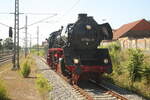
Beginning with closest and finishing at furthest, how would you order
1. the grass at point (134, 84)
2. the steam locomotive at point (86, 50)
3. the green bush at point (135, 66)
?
1. the grass at point (134, 84)
2. the steam locomotive at point (86, 50)
3. the green bush at point (135, 66)

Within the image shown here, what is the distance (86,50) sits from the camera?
13539 mm

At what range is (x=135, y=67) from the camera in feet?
43.0

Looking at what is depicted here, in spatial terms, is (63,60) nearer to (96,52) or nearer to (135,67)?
(96,52)

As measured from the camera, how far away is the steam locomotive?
1252cm

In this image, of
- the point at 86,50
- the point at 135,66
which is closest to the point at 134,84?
the point at 135,66

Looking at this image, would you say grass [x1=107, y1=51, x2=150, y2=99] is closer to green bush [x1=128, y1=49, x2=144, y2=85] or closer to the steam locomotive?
green bush [x1=128, y1=49, x2=144, y2=85]

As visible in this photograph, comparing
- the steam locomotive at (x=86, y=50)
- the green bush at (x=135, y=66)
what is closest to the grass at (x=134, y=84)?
the green bush at (x=135, y=66)

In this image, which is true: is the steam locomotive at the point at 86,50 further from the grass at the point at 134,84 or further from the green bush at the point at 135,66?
the grass at the point at 134,84

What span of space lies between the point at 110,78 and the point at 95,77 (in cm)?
288

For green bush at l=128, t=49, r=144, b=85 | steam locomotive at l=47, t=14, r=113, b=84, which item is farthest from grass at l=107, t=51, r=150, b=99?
steam locomotive at l=47, t=14, r=113, b=84

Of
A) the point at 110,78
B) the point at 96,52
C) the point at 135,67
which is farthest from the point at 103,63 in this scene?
the point at 110,78

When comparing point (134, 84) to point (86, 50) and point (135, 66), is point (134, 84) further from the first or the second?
point (86, 50)

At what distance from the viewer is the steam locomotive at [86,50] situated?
41.1 feet

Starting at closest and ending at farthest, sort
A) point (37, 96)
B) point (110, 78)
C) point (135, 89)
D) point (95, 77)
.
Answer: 1. point (37, 96)
2. point (135, 89)
3. point (95, 77)
4. point (110, 78)
